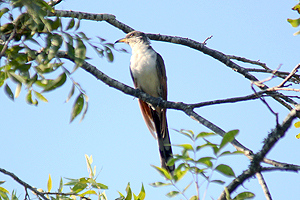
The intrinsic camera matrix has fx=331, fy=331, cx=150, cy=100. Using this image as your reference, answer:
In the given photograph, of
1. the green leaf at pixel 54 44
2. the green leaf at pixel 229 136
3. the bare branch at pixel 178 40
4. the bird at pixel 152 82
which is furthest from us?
the bird at pixel 152 82

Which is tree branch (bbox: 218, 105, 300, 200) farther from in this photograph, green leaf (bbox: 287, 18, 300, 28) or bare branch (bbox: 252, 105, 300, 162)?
green leaf (bbox: 287, 18, 300, 28)

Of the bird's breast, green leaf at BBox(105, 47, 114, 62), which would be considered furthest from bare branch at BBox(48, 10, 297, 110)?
green leaf at BBox(105, 47, 114, 62)

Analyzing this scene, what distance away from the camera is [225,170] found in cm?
198

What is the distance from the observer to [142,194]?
2928mm

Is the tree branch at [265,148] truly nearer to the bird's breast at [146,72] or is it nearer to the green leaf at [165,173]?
the green leaf at [165,173]

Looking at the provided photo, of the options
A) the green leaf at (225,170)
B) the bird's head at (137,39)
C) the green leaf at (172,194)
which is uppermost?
the bird's head at (137,39)

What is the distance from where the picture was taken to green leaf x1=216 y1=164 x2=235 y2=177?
1.96 meters

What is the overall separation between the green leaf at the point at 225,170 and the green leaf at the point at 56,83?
1305 mm

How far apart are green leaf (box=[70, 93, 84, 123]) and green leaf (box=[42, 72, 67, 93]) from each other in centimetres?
22

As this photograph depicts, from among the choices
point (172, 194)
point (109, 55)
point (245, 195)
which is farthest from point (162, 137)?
point (245, 195)

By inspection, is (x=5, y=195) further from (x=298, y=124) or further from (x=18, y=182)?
(x=298, y=124)

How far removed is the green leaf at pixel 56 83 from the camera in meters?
2.44

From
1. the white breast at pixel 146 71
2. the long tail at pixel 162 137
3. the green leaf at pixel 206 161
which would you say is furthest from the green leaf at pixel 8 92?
the white breast at pixel 146 71

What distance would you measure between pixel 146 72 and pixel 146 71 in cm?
2
